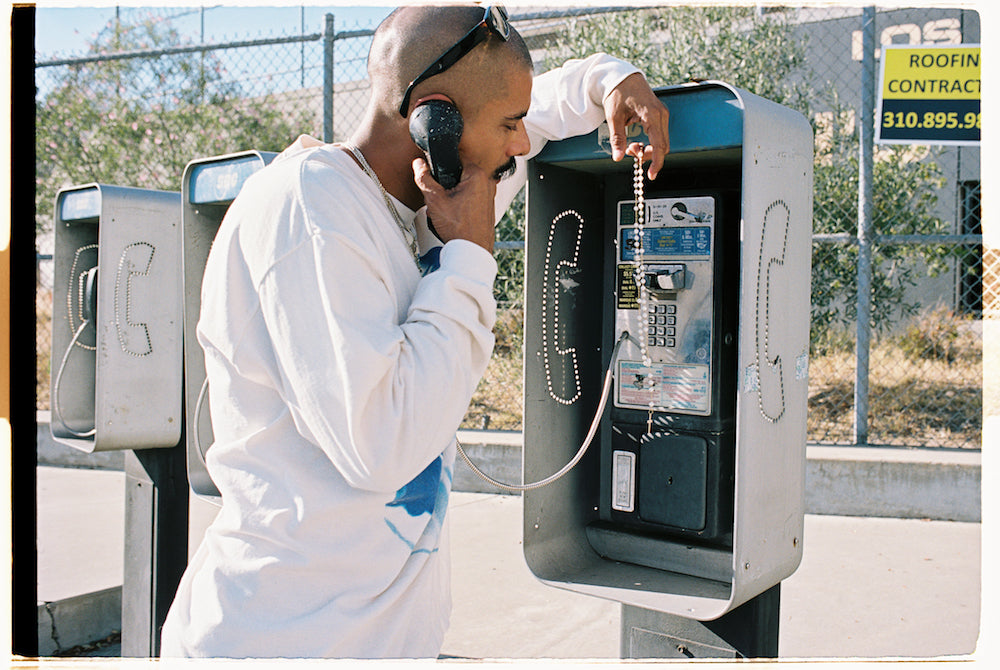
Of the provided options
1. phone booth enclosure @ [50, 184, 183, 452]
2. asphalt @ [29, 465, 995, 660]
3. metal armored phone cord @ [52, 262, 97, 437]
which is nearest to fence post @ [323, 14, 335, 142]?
metal armored phone cord @ [52, 262, 97, 437]

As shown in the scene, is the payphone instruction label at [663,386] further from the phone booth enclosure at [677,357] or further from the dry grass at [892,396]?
the dry grass at [892,396]

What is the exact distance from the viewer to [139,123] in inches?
259

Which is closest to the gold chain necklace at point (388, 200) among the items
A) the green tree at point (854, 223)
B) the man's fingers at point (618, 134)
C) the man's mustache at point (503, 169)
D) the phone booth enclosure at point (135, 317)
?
the man's mustache at point (503, 169)

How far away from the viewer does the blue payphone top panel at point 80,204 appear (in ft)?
9.57

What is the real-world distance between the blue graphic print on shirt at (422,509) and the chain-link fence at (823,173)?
340 centimetres

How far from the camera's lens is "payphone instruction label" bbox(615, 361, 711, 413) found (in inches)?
81.3

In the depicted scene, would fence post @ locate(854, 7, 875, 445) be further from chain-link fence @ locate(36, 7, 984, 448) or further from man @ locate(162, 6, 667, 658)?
man @ locate(162, 6, 667, 658)

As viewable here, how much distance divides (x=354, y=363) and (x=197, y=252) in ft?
6.23

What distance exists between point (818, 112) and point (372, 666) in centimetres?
560

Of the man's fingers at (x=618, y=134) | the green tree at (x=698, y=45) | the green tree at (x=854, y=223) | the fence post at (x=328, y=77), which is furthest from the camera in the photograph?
the green tree at (x=698, y=45)

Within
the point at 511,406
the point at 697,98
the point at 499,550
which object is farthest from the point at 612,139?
the point at 511,406

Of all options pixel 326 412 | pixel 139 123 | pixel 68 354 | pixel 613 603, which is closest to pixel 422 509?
pixel 326 412

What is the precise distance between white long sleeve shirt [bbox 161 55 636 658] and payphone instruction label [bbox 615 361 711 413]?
1.00m

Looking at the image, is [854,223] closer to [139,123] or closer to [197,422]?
[197,422]
